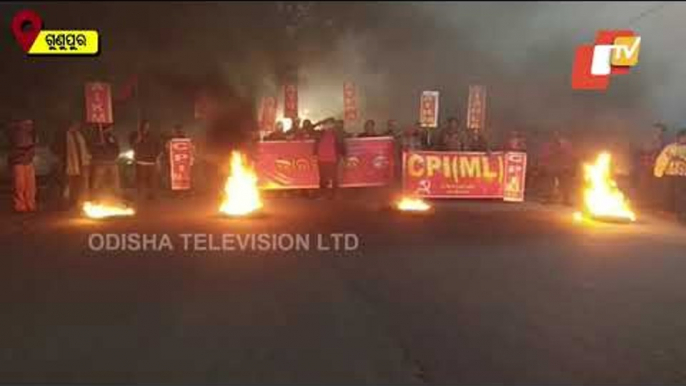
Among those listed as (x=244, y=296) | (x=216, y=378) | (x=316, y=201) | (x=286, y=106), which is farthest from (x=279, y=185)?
(x=216, y=378)

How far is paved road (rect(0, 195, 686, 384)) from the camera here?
4.07 metres

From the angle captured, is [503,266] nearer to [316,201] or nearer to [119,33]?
[119,33]

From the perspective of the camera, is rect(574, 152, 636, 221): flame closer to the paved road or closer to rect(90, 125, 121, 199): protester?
the paved road

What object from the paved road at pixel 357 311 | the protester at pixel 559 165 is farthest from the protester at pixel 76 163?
the protester at pixel 559 165

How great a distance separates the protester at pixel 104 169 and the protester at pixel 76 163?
7.2 inches

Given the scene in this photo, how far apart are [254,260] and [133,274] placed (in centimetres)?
117

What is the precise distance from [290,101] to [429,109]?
→ 353 centimetres

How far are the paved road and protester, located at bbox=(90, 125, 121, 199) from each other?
2.34 meters

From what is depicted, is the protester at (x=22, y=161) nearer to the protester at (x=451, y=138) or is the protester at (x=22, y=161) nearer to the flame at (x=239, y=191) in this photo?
the flame at (x=239, y=191)

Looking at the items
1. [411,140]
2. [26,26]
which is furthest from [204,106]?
[26,26]

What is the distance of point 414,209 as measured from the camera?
11.8m

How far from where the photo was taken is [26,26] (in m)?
7.93

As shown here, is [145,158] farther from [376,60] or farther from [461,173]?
[461,173]

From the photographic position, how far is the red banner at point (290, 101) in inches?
653
